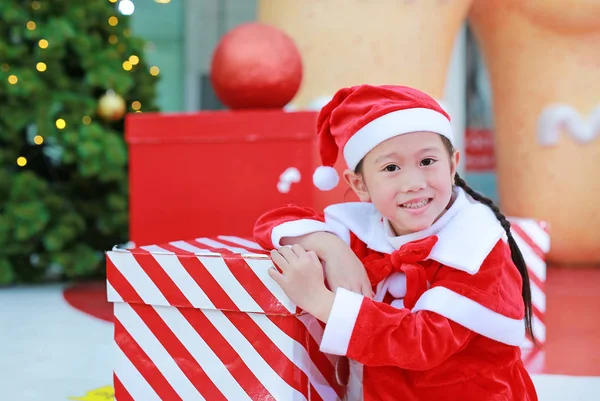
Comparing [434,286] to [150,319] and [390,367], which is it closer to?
[390,367]

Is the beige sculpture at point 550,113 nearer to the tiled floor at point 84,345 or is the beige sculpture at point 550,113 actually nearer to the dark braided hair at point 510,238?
the tiled floor at point 84,345

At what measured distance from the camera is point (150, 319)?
1219mm

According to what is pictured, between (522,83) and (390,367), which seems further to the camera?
(522,83)

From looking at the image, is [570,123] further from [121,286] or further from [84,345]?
[121,286]

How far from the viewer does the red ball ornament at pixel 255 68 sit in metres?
2.01

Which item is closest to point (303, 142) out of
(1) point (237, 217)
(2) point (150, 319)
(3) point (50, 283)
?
(1) point (237, 217)

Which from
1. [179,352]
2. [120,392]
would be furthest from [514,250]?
[120,392]

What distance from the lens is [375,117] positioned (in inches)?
44.4

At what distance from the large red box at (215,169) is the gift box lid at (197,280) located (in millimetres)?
733

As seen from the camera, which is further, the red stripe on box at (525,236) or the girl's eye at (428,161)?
the red stripe on box at (525,236)

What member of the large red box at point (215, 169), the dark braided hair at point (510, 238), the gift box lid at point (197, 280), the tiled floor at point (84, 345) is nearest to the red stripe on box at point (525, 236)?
the tiled floor at point (84, 345)

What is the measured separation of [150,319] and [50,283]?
1.97 meters

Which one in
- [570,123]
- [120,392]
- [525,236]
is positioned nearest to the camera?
[120,392]

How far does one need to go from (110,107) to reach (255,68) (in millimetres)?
1062
